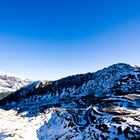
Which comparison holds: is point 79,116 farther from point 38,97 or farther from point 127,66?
point 127,66

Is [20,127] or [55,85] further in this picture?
[55,85]

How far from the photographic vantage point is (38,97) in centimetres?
18362

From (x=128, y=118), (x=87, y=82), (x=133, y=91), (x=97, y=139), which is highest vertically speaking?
(x=87, y=82)

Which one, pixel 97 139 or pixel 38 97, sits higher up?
pixel 38 97

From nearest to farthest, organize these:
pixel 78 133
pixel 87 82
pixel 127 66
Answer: pixel 78 133 → pixel 87 82 → pixel 127 66

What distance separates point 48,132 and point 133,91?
68920mm

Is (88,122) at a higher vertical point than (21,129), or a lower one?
higher

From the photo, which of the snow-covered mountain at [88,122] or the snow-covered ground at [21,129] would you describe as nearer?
the snow-covered mountain at [88,122]

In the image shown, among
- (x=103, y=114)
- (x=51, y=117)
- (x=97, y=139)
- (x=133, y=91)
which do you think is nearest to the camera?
(x=97, y=139)

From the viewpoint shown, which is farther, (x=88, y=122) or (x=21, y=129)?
(x=88, y=122)

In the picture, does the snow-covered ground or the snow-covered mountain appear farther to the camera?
the snow-covered ground

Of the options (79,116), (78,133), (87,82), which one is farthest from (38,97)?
(78,133)

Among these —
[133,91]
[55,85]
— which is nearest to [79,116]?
[133,91]

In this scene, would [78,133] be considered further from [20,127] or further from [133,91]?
[133,91]
